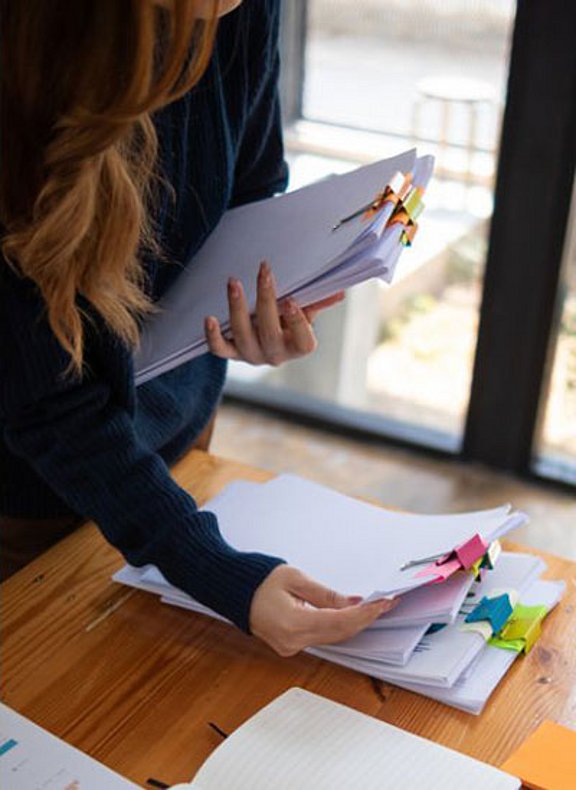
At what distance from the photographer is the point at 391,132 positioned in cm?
232

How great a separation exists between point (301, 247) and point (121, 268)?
191 millimetres

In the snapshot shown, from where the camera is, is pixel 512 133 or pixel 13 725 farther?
pixel 512 133

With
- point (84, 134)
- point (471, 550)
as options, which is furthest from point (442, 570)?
point (84, 134)

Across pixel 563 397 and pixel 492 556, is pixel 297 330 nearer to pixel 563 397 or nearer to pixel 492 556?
pixel 492 556

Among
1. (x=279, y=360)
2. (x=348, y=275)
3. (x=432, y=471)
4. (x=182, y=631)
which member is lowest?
(x=432, y=471)

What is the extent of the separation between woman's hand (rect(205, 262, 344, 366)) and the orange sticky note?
41 centimetres

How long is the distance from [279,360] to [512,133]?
4.06ft

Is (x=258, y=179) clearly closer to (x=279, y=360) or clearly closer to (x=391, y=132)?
(x=279, y=360)

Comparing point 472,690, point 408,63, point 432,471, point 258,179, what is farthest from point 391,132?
point 472,690

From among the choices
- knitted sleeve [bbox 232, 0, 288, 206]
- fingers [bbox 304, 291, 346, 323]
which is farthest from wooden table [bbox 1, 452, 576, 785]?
knitted sleeve [bbox 232, 0, 288, 206]

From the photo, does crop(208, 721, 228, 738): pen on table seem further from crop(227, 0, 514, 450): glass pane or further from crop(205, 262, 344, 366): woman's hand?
crop(227, 0, 514, 450): glass pane

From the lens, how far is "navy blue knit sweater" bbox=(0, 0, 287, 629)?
0.93 metres

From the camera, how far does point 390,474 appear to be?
245 cm

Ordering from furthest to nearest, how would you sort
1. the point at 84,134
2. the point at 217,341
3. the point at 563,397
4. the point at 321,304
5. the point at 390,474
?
1. the point at 390,474
2. the point at 563,397
3. the point at 321,304
4. the point at 217,341
5. the point at 84,134
